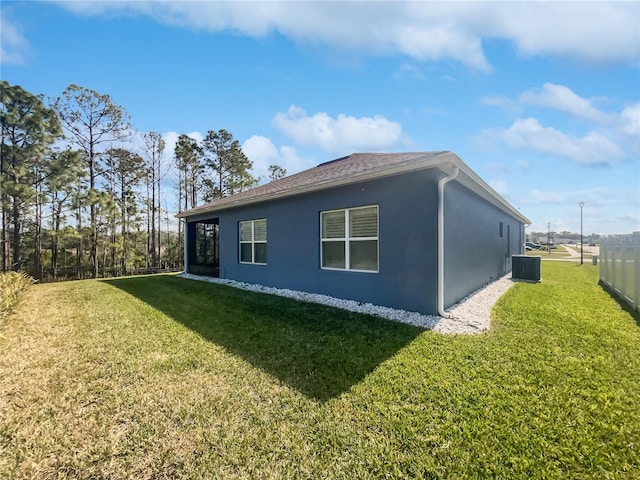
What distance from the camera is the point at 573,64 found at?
8281mm

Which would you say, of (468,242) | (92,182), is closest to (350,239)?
(468,242)

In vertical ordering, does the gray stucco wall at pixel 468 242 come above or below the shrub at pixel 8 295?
above

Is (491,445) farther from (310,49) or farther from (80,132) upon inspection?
(80,132)

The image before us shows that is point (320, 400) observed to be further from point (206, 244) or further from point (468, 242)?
point (206, 244)

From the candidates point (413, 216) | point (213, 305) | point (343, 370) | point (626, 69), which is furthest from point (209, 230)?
point (626, 69)

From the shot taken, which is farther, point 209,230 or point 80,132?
point 80,132

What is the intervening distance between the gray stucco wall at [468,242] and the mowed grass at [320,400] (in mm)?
1489

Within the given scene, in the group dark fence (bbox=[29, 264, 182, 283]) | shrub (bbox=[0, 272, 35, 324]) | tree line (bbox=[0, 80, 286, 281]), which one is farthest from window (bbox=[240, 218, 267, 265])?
tree line (bbox=[0, 80, 286, 281])

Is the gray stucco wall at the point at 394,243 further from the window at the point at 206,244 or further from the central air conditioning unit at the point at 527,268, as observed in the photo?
the window at the point at 206,244

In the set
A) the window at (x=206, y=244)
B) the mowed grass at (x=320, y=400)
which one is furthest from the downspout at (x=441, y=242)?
the window at (x=206, y=244)

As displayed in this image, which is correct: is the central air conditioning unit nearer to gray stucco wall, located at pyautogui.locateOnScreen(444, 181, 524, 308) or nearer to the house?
gray stucco wall, located at pyautogui.locateOnScreen(444, 181, 524, 308)

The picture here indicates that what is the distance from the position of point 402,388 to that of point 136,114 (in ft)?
72.2

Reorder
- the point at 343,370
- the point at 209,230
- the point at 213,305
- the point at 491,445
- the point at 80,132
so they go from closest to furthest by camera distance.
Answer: the point at 491,445
the point at 343,370
the point at 213,305
the point at 209,230
the point at 80,132

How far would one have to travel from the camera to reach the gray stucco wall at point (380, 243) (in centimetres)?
570
